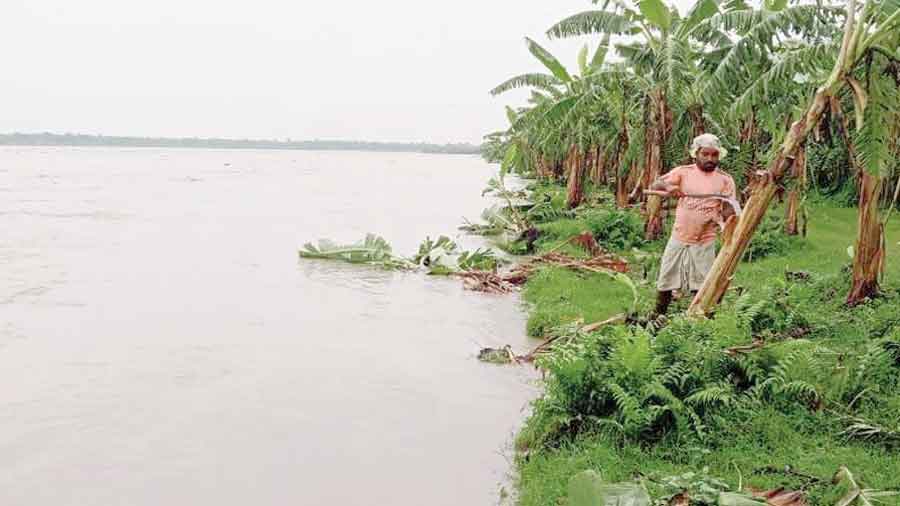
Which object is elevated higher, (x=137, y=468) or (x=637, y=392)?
(x=637, y=392)

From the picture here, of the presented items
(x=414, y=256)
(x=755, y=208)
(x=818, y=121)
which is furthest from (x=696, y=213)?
(x=414, y=256)

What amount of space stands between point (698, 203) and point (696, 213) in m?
0.09

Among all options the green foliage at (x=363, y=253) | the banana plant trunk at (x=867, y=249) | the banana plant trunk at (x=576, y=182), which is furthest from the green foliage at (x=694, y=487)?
the banana plant trunk at (x=576, y=182)

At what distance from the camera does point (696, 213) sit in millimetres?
6676

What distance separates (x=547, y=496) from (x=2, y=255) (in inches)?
553

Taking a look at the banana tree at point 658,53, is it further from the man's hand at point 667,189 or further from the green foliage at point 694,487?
the green foliage at point 694,487

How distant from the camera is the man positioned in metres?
6.53

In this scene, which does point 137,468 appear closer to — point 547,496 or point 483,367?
point 547,496

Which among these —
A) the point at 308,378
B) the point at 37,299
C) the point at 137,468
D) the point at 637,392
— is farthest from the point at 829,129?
the point at 37,299

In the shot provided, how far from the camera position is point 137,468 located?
4953mm

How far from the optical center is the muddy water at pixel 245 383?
481 centimetres

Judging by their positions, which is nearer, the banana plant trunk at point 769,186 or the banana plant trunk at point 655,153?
the banana plant trunk at point 769,186

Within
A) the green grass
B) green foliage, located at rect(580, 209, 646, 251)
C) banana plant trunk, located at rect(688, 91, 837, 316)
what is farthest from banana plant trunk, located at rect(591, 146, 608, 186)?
banana plant trunk, located at rect(688, 91, 837, 316)

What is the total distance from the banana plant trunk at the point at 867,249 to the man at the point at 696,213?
62.8 inches
